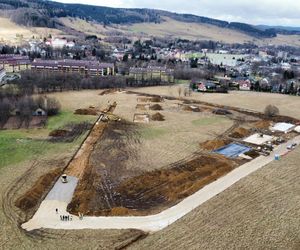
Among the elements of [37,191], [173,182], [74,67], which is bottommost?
[37,191]

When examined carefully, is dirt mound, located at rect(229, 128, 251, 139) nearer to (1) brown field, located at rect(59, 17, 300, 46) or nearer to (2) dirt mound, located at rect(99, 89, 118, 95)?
(2) dirt mound, located at rect(99, 89, 118, 95)

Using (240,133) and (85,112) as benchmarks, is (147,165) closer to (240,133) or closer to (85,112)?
(240,133)

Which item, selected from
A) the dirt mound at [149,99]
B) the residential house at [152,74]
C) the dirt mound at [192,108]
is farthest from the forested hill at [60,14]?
the dirt mound at [192,108]

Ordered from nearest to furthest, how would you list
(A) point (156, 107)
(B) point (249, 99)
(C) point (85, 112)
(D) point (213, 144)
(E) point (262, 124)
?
(D) point (213, 144) → (E) point (262, 124) → (C) point (85, 112) → (A) point (156, 107) → (B) point (249, 99)

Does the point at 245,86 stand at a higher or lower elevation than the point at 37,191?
higher

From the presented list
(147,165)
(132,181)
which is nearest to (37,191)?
(132,181)

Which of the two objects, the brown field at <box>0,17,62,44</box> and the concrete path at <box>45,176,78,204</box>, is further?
the brown field at <box>0,17,62,44</box>

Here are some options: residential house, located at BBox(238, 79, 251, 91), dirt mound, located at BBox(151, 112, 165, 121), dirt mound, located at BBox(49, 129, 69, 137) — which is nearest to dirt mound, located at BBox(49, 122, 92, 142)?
dirt mound, located at BBox(49, 129, 69, 137)
